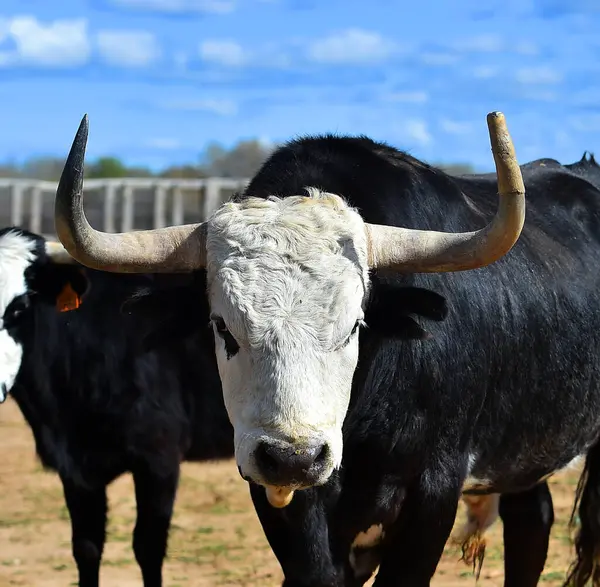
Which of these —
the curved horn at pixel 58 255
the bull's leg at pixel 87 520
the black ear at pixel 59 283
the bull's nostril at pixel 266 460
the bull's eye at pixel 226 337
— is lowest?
the bull's leg at pixel 87 520

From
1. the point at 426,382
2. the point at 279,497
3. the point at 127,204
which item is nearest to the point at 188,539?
the point at 426,382

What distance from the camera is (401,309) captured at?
13.6 feet

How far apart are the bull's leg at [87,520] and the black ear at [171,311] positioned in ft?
7.22

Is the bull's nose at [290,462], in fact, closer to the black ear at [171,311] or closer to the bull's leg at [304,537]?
the bull's leg at [304,537]

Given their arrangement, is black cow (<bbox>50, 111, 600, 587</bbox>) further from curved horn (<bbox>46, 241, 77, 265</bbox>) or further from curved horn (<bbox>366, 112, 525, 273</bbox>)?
curved horn (<bbox>46, 241, 77, 265</bbox>)

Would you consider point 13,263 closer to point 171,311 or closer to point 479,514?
point 171,311

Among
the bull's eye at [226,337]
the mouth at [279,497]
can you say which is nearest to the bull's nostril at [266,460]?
the mouth at [279,497]

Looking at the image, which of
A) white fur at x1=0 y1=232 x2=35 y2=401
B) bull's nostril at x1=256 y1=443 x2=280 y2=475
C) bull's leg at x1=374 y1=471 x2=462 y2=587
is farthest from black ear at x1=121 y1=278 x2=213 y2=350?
Answer: white fur at x1=0 y1=232 x2=35 y2=401

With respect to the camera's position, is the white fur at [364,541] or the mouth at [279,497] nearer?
the mouth at [279,497]

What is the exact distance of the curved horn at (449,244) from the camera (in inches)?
152

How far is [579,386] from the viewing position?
512cm

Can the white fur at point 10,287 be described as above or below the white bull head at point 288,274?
below

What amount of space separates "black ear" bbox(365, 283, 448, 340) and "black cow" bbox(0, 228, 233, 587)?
2.28 m

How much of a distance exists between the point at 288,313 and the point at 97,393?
2957mm
